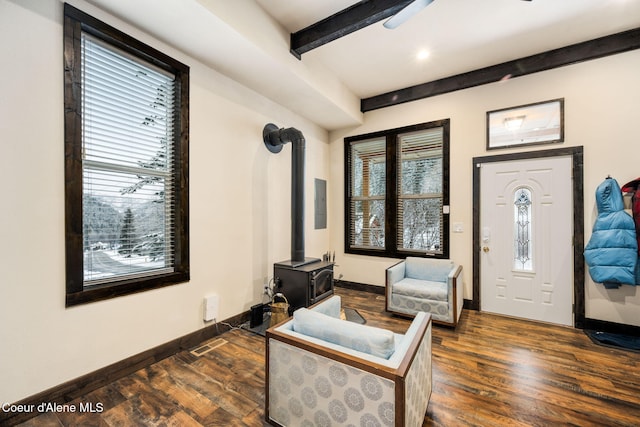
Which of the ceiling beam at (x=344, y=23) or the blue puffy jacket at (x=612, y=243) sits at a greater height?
the ceiling beam at (x=344, y=23)

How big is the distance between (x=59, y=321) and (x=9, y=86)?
1572 mm

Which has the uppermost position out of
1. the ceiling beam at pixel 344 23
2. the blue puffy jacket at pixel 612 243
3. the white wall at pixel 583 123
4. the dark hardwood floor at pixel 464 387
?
the ceiling beam at pixel 344 23

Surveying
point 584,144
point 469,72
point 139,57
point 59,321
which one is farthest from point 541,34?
point 59,321

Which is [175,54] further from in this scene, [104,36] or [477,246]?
[477,246]

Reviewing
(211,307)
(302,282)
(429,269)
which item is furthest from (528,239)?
(211,307)

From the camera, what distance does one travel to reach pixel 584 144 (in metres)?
3.11

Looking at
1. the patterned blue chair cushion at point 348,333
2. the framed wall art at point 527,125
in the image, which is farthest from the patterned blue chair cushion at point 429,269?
the patterned blue chair cushion at point 348,333

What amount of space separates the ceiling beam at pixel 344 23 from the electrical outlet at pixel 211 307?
2.84 meters

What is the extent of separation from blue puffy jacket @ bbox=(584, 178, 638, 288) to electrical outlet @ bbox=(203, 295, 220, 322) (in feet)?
13.6

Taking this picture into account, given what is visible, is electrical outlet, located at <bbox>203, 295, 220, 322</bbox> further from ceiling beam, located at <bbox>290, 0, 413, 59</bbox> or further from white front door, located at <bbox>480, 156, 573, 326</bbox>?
white front door, located at <bbox>480, 156, 573, 326</bbox>

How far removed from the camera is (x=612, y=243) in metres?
2.81

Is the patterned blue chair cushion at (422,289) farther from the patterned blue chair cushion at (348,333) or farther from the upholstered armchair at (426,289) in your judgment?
the patterned blue chair cushion at (348,333)

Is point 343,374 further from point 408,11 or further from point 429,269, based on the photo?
point 429,269

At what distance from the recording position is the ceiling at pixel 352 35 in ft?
7.32
